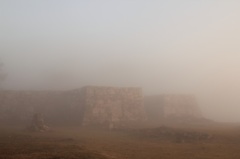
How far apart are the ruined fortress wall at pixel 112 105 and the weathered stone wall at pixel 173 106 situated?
23.6 ft

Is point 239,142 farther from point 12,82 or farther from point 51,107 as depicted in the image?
point 12,82

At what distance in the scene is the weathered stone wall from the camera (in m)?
51.1

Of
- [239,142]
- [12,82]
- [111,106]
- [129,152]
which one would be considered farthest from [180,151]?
[12,82]

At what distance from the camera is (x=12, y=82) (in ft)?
269

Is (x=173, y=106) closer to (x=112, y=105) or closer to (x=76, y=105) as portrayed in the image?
(x=112, y=105)

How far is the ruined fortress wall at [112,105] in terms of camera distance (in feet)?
133

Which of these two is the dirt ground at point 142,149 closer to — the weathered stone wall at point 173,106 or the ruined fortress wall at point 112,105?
the ruined fortress wall at point 112,105

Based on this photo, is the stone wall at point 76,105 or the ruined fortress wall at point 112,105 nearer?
the ruined fortress wall at point 112,105

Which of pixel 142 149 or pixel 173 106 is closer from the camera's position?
pixel 142 149

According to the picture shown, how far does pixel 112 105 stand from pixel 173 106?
1358 cm

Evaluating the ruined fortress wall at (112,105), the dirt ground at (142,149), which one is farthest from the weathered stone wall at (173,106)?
the dirt ground at (142,149)

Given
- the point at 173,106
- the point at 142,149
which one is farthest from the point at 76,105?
the point at 142,149

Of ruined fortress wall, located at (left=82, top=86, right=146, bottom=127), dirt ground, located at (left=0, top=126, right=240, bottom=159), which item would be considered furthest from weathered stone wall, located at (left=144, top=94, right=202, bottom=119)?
dirt ground, located at (left=0, top=126, right=240, bottom=159)

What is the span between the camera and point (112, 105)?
42.7 m
